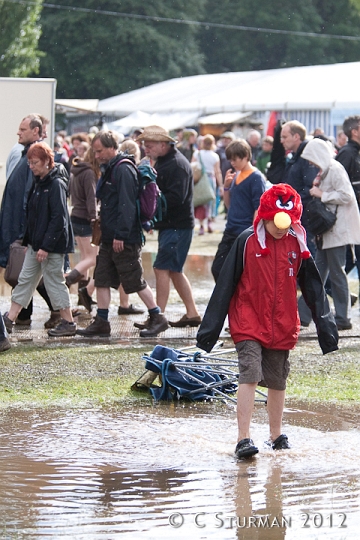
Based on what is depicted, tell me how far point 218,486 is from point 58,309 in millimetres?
4601

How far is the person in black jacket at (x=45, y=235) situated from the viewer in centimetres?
936

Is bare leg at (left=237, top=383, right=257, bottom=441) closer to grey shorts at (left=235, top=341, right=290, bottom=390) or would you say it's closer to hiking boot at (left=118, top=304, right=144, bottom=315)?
grey shorts at (left=235, top=341, right=290, bottom=390)

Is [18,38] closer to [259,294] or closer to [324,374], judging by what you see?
[324,374]

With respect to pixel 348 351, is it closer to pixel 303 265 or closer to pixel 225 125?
pixel 303 265

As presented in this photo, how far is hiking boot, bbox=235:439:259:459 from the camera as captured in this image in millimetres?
5836

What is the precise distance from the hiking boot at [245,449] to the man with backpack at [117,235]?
12.9ft

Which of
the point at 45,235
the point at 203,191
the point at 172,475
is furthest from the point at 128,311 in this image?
the point at 203,191

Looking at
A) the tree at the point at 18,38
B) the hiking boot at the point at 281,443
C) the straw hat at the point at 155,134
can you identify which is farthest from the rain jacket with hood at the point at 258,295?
the tree at the point at 18,38

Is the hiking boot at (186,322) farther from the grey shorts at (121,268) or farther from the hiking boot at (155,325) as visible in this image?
the grey shorts at (121,268)

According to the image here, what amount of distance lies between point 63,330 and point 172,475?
437 centimetres

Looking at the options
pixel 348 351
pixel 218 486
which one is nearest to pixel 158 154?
pixel 348 351

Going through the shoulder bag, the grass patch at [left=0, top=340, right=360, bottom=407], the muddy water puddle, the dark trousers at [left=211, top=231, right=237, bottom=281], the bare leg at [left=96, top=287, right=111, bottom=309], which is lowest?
the muddy water puddle

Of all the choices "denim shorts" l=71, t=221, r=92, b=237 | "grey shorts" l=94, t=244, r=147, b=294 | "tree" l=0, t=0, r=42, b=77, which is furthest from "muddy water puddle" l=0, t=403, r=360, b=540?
"tree" l=0, t=0, r=42, b=77

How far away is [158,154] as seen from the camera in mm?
10141
